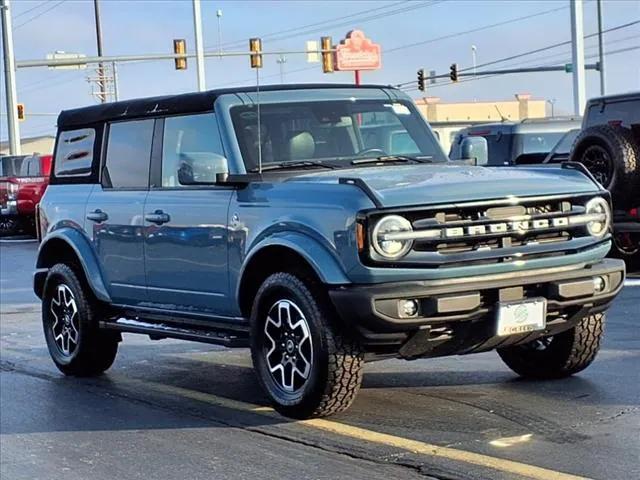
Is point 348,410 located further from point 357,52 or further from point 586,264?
point 357,52

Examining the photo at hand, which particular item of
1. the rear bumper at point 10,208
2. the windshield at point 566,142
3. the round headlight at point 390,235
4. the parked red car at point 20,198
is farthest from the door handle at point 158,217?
the rear bumper at point 10,208

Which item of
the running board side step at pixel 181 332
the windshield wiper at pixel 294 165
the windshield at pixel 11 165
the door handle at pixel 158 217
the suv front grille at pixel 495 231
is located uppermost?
the windshield at pixel 11 165

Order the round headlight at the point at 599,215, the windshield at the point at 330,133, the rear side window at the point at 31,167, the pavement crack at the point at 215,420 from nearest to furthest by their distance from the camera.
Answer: the pavement crack at the point at 215,420, the round headlight at the point at 599,215, the windshield at the point at 330,133, the rear side window at the point at 31,167

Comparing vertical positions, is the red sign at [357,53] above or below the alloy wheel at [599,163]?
above

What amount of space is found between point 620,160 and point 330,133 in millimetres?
5815

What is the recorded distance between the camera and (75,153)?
8.80 meters

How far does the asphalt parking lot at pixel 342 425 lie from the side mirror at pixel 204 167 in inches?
56.8

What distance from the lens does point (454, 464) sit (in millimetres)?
5285

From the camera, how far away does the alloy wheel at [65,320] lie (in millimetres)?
8484

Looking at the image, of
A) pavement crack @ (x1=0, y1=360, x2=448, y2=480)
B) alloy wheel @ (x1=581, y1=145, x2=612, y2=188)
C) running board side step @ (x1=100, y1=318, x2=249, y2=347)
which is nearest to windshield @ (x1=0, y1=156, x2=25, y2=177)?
alloy wheel @ (x1=581, y1=145, x2=612, y2=188)

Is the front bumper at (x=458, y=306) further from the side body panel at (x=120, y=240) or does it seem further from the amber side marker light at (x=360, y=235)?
the side body panel at (x=120, y=240)

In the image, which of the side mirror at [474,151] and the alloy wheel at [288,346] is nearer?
the alloy wheel at [288,346]

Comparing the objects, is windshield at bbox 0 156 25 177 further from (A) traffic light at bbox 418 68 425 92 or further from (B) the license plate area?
(B) the license plate area

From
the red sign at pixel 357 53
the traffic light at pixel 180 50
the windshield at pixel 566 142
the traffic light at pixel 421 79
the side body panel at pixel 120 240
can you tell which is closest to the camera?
the side body panel at pixel 120 240
